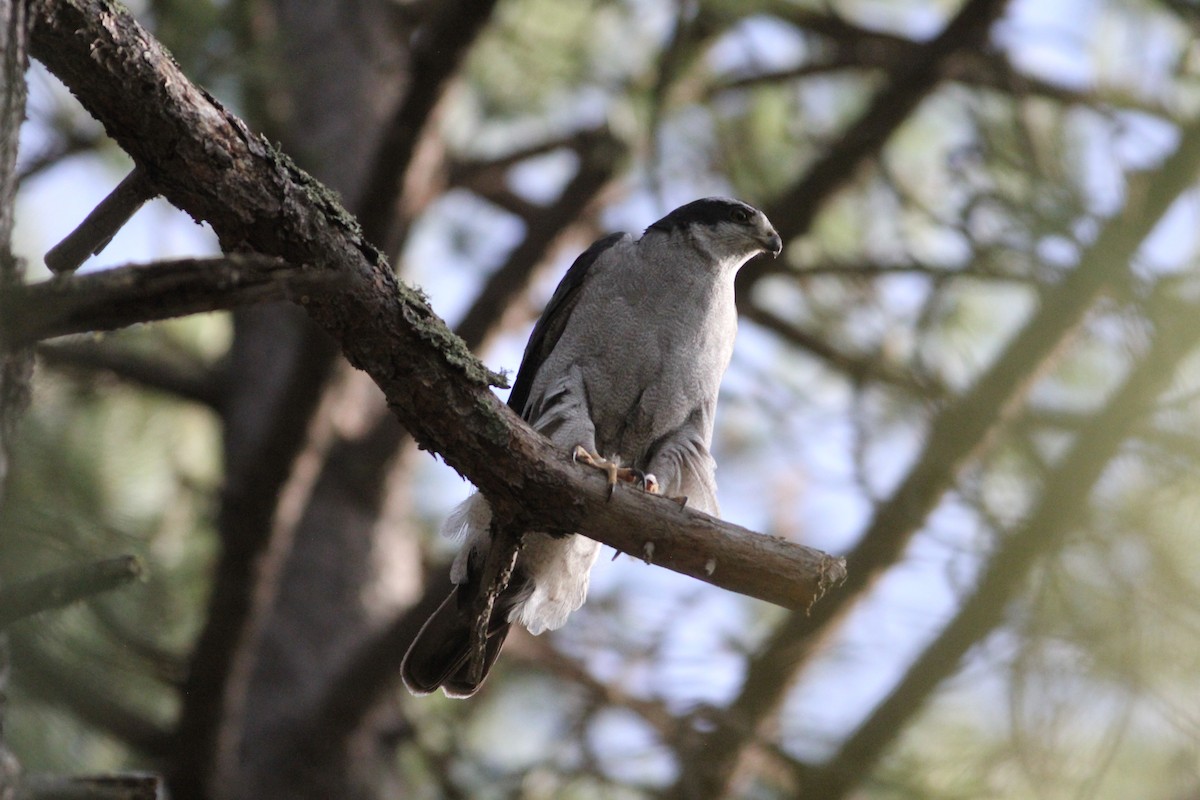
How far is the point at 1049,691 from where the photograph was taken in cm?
450

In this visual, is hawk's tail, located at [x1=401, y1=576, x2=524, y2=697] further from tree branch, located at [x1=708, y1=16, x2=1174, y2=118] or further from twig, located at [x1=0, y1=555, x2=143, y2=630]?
tree branch, located at [x1=708, y1=16, x2=1174, y2=118]

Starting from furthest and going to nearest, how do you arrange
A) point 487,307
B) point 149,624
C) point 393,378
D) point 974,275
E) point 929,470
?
point 487,307 → point 149,624 → point 974,275 → point 929,470 → point 393,378

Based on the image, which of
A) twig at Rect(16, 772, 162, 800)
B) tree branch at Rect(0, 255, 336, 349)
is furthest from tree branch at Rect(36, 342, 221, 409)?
twig at Rect(16, 772, 162, 800)

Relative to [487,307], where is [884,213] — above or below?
above

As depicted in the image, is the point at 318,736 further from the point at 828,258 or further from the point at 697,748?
the point at 828,258

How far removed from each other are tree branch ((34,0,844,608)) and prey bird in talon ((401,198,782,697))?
76cm

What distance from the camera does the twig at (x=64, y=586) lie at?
2.00m

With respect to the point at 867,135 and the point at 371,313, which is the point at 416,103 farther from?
the point at 371,313

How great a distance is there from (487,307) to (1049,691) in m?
3.33

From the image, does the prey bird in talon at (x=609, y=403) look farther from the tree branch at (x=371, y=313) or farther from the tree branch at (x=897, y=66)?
the tree branch at (x=897, y=66)

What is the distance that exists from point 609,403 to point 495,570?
98cm

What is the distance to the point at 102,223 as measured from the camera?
2764 mm

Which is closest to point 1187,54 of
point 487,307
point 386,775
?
point 487,307

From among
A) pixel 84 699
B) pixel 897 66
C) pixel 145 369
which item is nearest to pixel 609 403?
pixel 84 699
